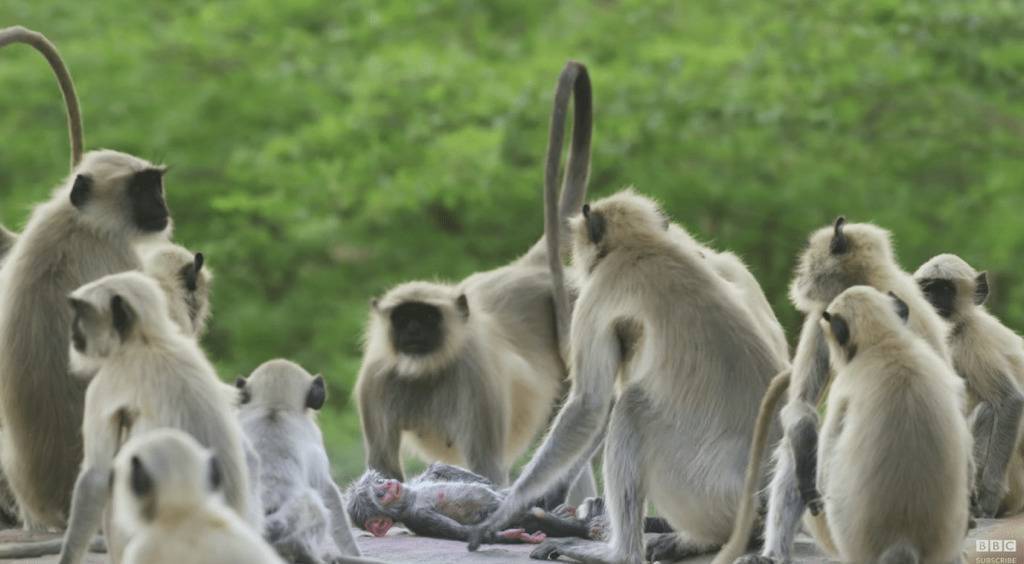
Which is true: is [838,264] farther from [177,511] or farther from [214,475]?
[177,511]

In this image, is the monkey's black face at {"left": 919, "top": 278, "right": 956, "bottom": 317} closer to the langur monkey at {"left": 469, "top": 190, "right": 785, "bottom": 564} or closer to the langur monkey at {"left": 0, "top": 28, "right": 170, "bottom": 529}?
the langur monkey at {"left": 469, "top": 190, "right": 785, "bottom": 564}

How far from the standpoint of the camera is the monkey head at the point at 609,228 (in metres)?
6.30

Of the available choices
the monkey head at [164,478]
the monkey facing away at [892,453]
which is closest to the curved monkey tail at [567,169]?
the monkey facing away at [892,453]

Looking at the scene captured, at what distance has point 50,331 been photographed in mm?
6082

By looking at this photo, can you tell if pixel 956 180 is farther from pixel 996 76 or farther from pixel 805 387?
→ pixel 805 387

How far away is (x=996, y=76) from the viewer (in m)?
14.1

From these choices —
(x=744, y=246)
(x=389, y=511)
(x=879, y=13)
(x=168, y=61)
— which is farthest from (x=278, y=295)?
(x=389, y=511)

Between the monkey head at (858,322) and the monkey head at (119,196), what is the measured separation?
2628 millimetres

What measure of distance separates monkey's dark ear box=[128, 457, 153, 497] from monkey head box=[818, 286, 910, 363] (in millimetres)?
2215

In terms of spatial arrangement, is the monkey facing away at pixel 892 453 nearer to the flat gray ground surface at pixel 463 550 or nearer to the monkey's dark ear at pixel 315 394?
the flat gray ground surface at pixel 463 550

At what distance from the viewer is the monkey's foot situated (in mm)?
6051

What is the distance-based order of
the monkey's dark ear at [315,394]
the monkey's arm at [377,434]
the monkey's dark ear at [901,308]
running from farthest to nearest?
the monkey's arm at [377,434] < the monkey's dark ear at [315,394] < the monkey's dark ear at [901,308]

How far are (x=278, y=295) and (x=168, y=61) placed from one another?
235 cm

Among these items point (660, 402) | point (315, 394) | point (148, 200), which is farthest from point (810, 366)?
point (148, 200)
